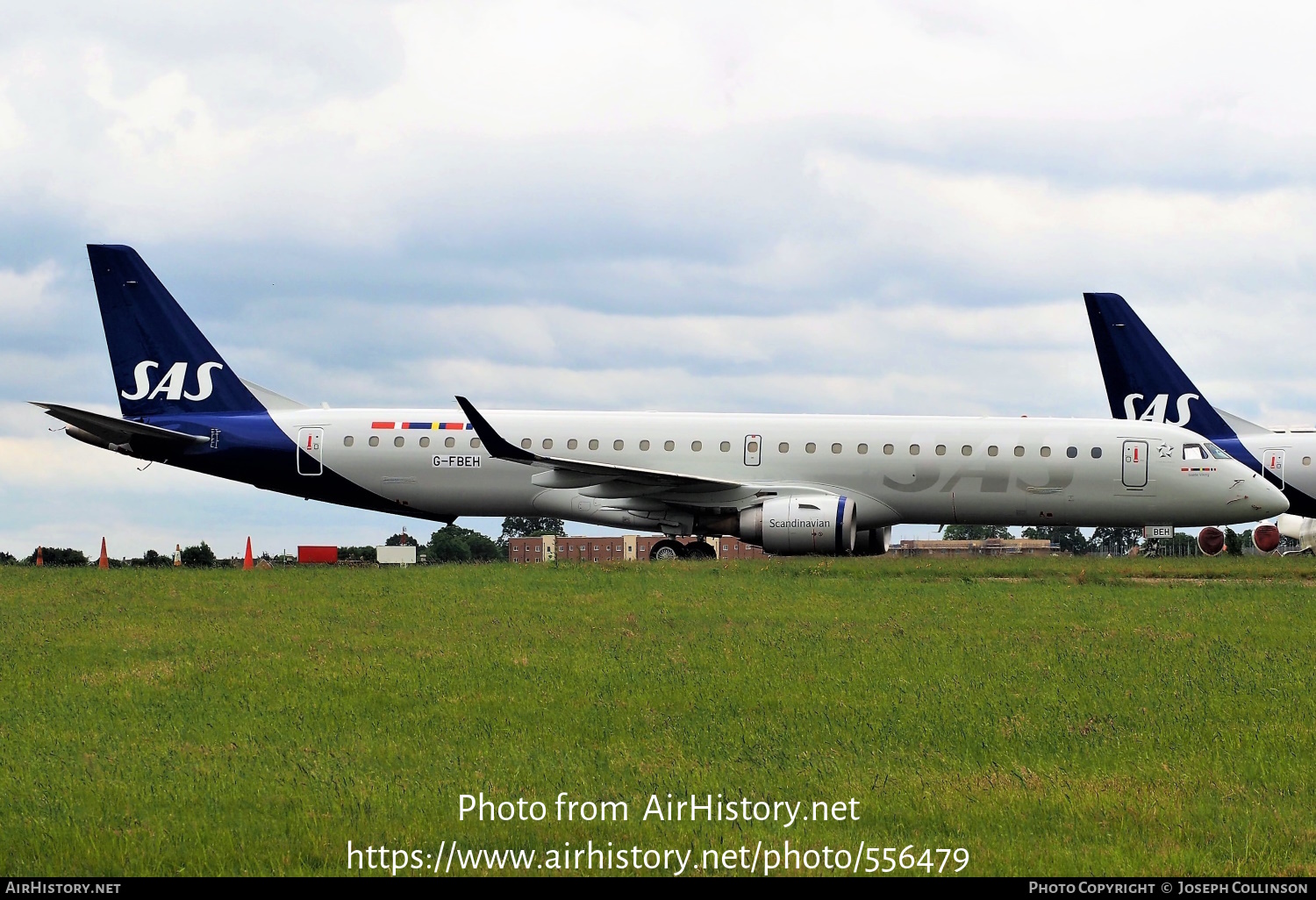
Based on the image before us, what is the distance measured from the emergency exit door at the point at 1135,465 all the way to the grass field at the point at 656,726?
10.5 metres

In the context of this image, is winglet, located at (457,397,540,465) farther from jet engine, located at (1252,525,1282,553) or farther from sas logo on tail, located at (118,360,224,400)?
jet engine, located at (1252,525,1282,553)

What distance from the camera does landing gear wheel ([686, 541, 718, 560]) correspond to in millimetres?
32281

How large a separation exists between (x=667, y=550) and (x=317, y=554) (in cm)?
1009

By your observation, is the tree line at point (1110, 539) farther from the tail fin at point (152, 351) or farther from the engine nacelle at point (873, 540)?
the tail fin at point (152, 351)

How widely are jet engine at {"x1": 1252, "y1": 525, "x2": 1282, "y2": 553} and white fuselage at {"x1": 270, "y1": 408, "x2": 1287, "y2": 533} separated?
18.8 meters

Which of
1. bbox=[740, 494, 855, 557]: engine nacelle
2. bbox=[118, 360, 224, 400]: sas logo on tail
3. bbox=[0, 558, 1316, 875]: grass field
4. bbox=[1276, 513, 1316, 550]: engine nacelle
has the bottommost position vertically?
bbox=[0, 558, 1316, 875]: grass field

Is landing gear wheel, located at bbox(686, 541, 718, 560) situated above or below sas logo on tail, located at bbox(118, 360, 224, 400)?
below

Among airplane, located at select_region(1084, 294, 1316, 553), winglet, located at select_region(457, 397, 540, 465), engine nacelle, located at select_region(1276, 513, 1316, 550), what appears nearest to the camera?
winglet, located at select_region(457, 397, 540, 465)

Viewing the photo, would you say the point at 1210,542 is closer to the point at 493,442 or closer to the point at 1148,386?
the point at 1148,386

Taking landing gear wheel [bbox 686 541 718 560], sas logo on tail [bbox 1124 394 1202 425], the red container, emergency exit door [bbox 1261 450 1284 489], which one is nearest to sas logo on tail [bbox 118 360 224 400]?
the red container

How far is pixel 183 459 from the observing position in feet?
108

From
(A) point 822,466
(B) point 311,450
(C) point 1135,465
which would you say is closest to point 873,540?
(A) point 822,466

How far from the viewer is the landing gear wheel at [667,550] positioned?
32188 mm

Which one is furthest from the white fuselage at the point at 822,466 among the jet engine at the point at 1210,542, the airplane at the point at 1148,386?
the jet engine at the point at 1210,542
